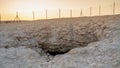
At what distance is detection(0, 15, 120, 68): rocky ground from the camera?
198 centimetres

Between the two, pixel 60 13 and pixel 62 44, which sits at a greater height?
pixel 60 13

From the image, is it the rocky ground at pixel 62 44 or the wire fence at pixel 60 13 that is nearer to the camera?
the rocky ground at pixel 62 44

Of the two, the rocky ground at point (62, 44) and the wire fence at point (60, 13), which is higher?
the wire fence at point (60, 13)

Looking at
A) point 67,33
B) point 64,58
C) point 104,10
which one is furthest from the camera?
point 104,10

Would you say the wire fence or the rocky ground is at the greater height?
the wire fence

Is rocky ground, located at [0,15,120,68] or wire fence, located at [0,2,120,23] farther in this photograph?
wire fence, located at [0,2,120,23]

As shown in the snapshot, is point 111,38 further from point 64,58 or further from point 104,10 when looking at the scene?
point 104,10

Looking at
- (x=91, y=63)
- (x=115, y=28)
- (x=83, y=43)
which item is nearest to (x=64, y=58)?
(x=91, y=63)

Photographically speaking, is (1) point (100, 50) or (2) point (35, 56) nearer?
(1) point (100, 50)

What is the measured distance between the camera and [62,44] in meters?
2.52

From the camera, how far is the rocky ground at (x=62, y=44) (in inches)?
77.9

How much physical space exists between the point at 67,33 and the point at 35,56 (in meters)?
0.53

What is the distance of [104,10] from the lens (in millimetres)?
3463

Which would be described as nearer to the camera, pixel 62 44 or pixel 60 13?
pixel 62 44
